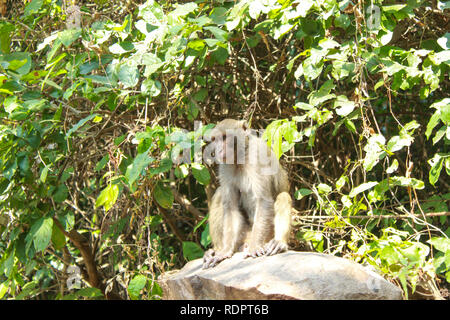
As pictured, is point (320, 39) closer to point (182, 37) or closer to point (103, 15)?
point (182, 37)

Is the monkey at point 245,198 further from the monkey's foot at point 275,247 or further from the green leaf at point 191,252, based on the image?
the green leaf at point 191,252

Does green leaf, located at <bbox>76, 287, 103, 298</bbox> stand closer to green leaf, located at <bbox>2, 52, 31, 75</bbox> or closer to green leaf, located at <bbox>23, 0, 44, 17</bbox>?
green leaf, located at <bbox>2, 52, 31, 75</bbox>

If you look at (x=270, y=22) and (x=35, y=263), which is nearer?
(x=270, y=22)

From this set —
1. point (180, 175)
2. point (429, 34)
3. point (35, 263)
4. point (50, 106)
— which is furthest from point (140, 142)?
point (429, 34)

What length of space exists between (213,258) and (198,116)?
1979mm

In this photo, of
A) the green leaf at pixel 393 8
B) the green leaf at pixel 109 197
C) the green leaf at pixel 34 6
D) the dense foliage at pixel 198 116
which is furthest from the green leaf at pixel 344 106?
the green leaf at pixel 34 6

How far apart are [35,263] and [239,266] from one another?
3.16m

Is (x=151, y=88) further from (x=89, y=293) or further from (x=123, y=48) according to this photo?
(x=89, y=293)

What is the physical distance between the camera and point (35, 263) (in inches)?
258

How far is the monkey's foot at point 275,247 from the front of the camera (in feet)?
16.1

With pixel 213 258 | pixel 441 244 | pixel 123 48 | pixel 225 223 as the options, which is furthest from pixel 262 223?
pixel 123 48

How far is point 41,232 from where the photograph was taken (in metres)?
5.40

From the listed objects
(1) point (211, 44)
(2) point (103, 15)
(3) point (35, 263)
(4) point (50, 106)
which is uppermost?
(2) point (103, 15)

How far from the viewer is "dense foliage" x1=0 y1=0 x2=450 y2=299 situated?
4.57 meters
